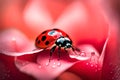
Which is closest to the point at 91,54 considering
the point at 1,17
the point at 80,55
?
the point at 80,55

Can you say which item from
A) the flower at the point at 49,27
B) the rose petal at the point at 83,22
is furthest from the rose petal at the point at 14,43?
the rose petal at the point at 83,22

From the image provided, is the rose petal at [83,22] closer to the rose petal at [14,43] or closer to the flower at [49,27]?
the flower at [49,27]

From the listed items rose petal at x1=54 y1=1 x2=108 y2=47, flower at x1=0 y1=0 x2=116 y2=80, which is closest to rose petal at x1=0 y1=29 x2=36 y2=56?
flower at x1=0 y1=0 x2=116 y2=80

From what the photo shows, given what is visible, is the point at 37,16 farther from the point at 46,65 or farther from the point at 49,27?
the point at 46,65

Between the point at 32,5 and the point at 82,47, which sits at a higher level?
the point at 32,5

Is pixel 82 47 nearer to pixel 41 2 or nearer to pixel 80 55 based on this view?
pixel 80 55

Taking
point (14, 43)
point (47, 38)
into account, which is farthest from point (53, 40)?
point (14, 43)

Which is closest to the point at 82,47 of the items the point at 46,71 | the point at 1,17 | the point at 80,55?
the point at 80,55
